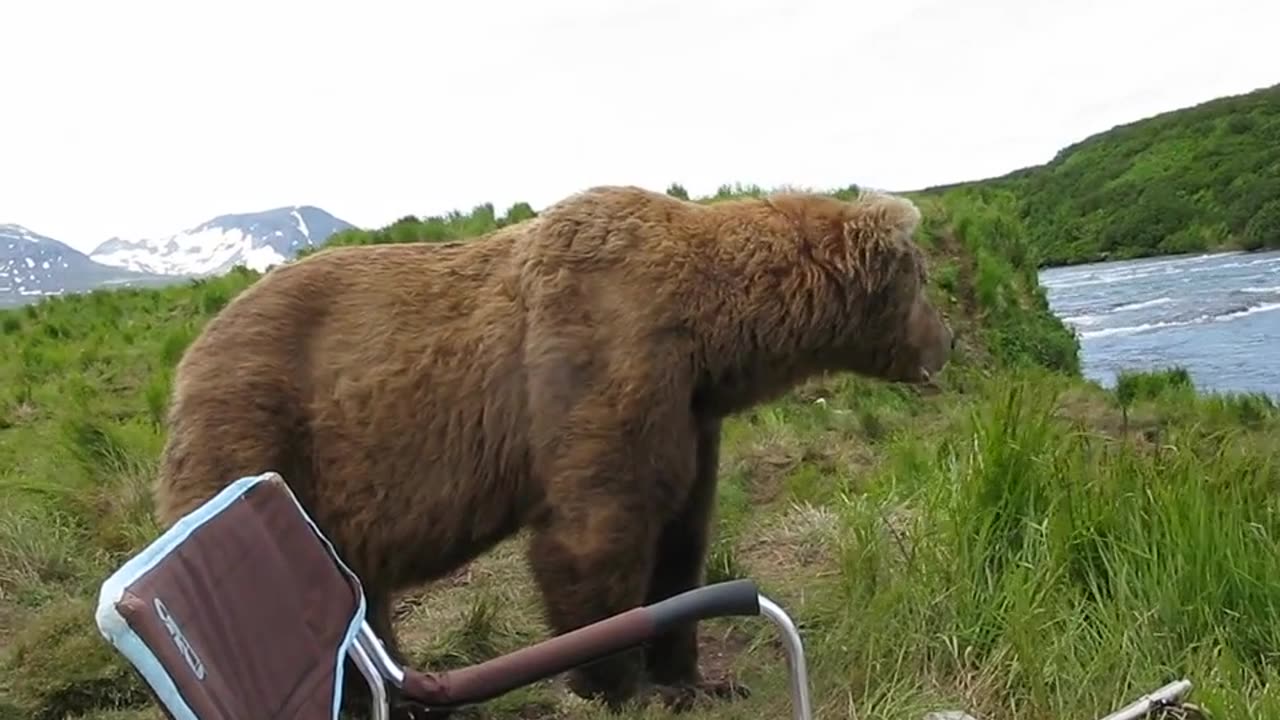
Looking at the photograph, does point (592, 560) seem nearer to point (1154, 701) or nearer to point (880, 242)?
point (880, 242)

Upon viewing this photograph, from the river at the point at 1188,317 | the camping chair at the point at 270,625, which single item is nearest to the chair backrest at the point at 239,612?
the camping chair at the point at 270,625

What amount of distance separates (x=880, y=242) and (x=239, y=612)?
2636 mm

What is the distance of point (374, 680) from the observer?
95.8 inches

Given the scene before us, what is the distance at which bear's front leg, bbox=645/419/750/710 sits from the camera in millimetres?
4238

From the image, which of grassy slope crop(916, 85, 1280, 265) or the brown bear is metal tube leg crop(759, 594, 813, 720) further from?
grassy slope crop(916, 85, 1280, 265)

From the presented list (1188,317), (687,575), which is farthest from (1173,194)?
(687,575)

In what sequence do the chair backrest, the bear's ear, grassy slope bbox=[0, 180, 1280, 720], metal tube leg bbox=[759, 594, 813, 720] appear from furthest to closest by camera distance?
1. the bear's ear
2. grassy slope bbox=[0, 180, 1280, 720]
3. metal tube leg bbox=[759, 594, 813, 720]
4. the chair backrest

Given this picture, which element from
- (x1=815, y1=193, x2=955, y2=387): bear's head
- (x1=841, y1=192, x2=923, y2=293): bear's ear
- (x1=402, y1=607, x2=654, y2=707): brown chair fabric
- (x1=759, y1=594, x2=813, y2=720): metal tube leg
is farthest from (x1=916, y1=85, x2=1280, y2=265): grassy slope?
(x1=402, y1=607, x2=654, y2=707): brown chair fabric

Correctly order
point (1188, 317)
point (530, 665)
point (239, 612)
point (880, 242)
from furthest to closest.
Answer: point (1188, 317), point (880, 242), point (530, 665), point (239, 612)

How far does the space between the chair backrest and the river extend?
8.37 meters

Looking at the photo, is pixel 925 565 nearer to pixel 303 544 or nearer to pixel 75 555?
pixel 303 544

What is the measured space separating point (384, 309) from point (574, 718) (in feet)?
4.61

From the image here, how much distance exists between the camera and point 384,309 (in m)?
4.06

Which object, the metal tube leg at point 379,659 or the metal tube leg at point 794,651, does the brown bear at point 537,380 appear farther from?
the metal tube leg at point 379,659
